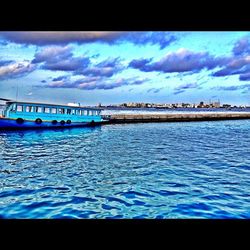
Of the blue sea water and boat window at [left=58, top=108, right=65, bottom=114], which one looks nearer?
the blue sea water

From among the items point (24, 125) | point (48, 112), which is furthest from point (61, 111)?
point (24, 125)

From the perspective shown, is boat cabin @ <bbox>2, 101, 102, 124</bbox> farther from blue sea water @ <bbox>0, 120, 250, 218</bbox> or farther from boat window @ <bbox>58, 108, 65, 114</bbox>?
blue sea water @ <bbox>0, 120, 250, 218</bbox>

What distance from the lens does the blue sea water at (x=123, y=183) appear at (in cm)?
584

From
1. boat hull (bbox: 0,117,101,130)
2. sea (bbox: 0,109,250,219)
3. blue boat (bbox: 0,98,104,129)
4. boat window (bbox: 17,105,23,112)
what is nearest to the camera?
sea (bbox: 0,109,250,219)

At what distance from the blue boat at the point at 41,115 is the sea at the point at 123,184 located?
8.33 meters

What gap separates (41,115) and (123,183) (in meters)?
16.9

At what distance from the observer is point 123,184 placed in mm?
8031

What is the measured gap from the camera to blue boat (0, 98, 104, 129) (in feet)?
71.2

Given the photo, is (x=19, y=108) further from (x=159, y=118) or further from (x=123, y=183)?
(x=159, y=118)

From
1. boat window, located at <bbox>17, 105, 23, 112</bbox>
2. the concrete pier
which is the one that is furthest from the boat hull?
the concrete pier

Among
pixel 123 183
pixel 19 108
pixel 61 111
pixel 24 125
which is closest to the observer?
pixel 123 183

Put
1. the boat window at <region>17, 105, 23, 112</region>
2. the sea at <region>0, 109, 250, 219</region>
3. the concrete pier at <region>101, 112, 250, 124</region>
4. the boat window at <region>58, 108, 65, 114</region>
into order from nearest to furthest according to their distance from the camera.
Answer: the sea at <region>0, 109, 250, 219</region>
the boat window at <region>17, 105, 23, 112</region>
the boat window at <region>58, 108, 65, 114</region>
the concrete pier at <region>101, 112, 250, 124</region>
